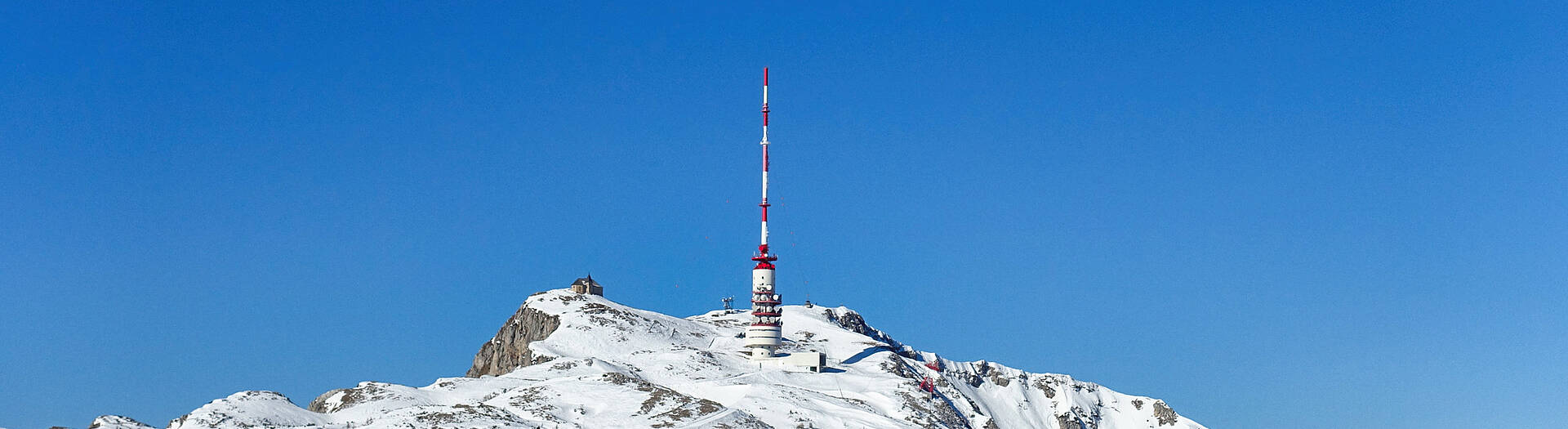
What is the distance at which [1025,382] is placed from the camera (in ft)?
650

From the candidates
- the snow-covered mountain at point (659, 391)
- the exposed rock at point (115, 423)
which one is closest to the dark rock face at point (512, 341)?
the snow-covered mountain at point (659, 391)

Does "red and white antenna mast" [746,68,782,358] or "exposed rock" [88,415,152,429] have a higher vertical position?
"red and white antenna mast" [746,68,782,358]

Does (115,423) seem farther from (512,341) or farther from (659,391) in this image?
(512,341)

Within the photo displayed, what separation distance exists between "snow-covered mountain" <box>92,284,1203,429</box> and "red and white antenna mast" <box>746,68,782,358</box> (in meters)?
3.43

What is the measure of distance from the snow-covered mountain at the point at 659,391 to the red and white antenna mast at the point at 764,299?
135 inches

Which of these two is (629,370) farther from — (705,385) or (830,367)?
(830,367)

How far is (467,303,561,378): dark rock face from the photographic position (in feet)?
596

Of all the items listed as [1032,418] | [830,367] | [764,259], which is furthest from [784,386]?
[1032,418]

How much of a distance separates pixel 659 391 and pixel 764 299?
127 feet

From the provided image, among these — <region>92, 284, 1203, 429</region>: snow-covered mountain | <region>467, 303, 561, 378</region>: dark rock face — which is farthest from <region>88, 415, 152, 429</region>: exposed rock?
<region>467, 303, 561, 378</region>: dark rock face

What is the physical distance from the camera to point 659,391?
142375 mm

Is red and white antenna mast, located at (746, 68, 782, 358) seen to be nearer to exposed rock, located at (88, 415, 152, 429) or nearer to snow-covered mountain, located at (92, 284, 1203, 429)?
snow-covered mountain, located at (92, 284, 1203, 429)

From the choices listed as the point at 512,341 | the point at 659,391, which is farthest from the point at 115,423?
the point at 512,341

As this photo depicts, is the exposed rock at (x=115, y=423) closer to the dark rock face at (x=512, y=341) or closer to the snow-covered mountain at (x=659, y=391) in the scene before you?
the snow-covered mountain at (x=659, y=391)
